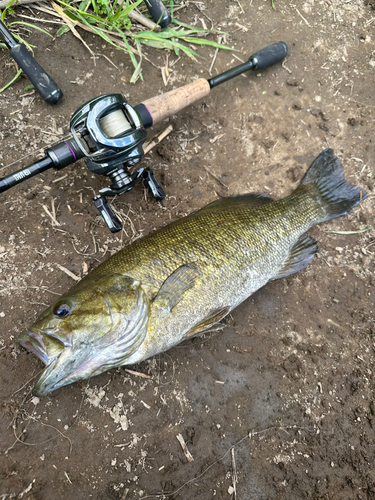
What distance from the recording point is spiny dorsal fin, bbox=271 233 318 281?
10.0ft

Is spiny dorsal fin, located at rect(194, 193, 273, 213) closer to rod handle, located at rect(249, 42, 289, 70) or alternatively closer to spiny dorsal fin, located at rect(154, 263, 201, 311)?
spiny dorsal fin, located at rect(154, 263, 201, 311)

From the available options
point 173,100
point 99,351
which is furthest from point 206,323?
point 173,100

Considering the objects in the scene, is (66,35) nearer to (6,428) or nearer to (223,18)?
(223,18)

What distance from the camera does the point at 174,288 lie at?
2.49 metres

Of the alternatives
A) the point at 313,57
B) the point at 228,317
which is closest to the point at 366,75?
the point at 313,57

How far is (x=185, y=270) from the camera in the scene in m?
2.53

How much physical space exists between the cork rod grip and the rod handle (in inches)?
23.7

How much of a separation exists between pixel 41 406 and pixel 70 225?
157cm

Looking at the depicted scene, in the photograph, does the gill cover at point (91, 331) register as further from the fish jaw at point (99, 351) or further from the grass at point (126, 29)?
the grass at point (126, 29)

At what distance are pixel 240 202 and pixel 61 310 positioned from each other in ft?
5.81

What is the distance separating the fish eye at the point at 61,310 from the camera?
89.0 inches

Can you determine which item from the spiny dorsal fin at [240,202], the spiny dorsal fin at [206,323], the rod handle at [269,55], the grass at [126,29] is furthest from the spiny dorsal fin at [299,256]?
the grass at [126,29]

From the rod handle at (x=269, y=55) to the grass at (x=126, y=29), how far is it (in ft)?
1.28

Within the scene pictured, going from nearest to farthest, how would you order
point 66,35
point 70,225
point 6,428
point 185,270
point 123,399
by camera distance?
point 185,270
point 6,428
point 123,399
point 70,225
point 66,35
